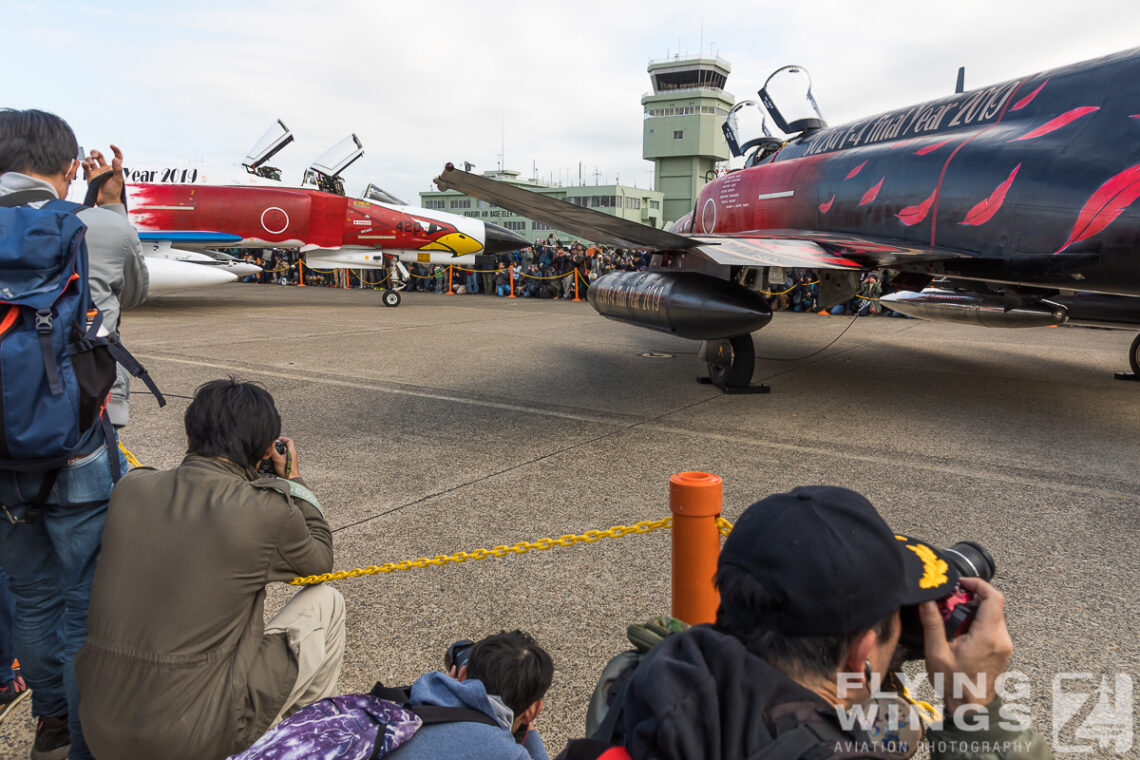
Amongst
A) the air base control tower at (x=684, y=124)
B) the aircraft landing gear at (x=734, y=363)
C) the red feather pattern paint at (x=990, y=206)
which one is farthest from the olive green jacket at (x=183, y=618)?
the air base control tower at (x=684, y=124)

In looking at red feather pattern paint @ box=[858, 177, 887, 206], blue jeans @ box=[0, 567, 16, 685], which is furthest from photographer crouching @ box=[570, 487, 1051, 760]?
red feather pattern paint @ box=[858, 177, 887, 206]

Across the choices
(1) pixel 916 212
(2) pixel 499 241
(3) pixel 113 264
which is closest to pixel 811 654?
(3) pixel 113 264

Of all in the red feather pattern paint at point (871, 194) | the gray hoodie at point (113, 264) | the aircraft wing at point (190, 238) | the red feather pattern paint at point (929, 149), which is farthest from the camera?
the aircraft wing at point (190, 238)

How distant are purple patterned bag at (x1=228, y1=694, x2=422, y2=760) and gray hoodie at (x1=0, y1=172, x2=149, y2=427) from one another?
1.57m

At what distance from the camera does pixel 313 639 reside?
1.94 meters

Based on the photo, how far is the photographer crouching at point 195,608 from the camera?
5.30 feet

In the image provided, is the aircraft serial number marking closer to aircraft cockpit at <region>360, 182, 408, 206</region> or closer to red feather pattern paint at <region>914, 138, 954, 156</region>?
aircraft cockpit at <region>360, 182, 408, 206</region>

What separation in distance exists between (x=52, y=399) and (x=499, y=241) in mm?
16975

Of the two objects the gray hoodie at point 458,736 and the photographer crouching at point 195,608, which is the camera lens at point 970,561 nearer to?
the gray hoodie at point 458,736

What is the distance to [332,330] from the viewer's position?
11.8m

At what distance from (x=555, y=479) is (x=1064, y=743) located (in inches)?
115

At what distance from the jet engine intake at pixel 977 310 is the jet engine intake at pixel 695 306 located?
10.3 ft

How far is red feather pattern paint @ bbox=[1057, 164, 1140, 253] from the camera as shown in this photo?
182 inches

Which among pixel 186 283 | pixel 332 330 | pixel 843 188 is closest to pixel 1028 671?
pixel 843 188
